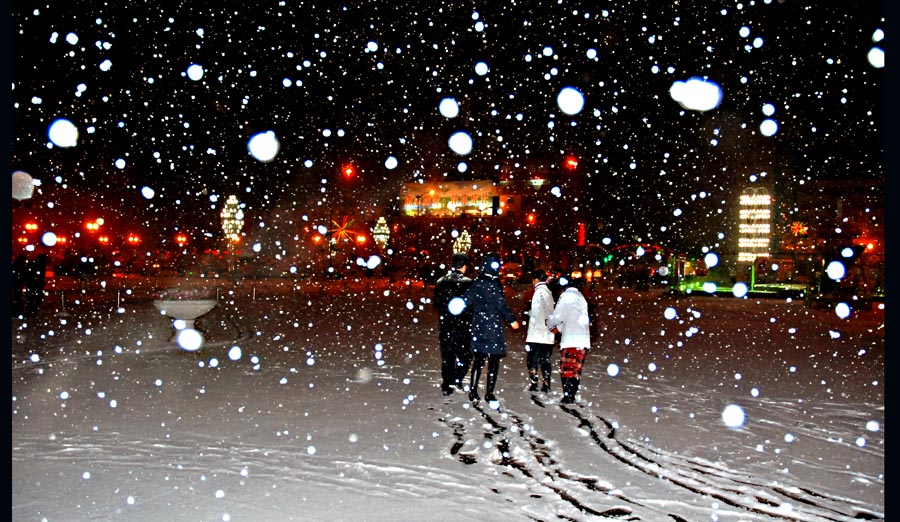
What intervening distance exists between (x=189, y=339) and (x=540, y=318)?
23.6 ft

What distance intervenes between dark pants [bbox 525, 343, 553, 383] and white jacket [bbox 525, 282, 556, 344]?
0.08m

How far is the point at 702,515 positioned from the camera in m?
4.46

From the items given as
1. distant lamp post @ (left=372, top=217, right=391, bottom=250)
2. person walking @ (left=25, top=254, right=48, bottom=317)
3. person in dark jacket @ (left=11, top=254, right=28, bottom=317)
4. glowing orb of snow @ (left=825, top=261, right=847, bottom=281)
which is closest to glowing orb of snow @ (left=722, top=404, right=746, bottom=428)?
person in dark jacket @ (left=11, top=254, right=28, bottom=317)

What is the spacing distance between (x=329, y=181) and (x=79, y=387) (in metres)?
70.4

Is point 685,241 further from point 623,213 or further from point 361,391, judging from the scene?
point 361,391

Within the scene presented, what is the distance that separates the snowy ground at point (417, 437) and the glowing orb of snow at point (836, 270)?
1560 cm

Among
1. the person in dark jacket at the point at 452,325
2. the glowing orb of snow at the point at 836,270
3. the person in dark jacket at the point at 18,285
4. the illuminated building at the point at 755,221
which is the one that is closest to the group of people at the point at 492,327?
the person in dark jacket at the point at 452,325

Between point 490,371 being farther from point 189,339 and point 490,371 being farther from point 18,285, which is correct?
point 18,285

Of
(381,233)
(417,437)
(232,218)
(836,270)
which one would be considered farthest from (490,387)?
(232,218)

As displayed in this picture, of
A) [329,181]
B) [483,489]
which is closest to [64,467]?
[483,489]

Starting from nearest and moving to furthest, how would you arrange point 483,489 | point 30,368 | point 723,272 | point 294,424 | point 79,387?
point 483,489 → point 294,424 → point 79,387 → point 30,368 → point 723,272

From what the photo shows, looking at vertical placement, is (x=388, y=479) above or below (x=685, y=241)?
below

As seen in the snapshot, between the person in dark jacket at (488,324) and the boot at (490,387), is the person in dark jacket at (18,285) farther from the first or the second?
the boot at (490,387)

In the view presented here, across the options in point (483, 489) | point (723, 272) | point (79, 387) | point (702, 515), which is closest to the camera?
point (702, 515)
